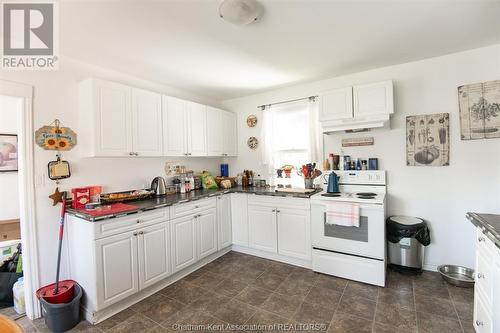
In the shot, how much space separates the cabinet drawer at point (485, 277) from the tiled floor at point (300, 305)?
49 cm

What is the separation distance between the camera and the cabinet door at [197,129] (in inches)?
129

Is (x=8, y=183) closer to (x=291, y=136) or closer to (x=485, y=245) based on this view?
(x=291, y=136)

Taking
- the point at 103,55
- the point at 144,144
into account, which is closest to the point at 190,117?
the point at 144,144

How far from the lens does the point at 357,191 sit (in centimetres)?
296

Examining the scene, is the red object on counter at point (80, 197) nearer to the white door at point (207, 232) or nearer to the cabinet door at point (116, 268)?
the cabinet door at point (116, 268)

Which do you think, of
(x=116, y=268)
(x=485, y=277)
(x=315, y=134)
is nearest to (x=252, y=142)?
(x=315, y=134)

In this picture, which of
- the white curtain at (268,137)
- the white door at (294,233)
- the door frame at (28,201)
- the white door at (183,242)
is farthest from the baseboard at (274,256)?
the door frame at (28,201)

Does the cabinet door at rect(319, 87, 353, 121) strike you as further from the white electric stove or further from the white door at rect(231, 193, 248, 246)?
the white door at rect(231, 193, 248, 246)

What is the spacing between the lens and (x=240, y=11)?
5.40 ft

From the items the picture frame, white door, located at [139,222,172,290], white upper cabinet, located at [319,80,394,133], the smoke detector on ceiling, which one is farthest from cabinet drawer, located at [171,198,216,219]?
the picture frame

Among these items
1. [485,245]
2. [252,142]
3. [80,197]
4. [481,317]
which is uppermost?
[252,142]

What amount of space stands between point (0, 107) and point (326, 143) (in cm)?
417

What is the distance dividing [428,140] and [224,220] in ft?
9.00

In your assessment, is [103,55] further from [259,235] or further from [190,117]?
[259,235]
